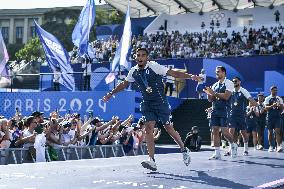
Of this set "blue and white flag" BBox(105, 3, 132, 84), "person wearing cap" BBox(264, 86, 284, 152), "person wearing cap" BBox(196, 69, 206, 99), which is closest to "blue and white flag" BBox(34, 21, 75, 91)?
→ "blue and white flag" BBox(105, 3, 132, 84)

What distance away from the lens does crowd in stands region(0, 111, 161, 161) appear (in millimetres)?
12917

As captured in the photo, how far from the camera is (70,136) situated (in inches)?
602

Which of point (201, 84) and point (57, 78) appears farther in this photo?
point (57, 78)

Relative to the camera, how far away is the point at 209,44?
36.3 m

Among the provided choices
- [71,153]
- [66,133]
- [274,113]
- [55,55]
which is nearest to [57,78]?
[55,55]

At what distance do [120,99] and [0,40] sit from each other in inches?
226

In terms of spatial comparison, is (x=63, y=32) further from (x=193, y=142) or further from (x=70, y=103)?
(x=193, y=142)

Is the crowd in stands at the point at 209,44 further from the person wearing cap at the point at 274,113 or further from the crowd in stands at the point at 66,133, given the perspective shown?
the person wearing cap at the point at 274,113

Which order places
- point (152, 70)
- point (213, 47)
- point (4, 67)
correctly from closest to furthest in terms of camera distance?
1. point (152, 70)
2. point (4, 67)
3. point (213, 47)

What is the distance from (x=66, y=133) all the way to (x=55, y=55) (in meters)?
9.48

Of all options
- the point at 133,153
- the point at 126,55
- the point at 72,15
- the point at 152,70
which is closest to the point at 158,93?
the point at 152,70

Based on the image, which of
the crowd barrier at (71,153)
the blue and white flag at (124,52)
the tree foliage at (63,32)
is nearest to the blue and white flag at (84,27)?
the blue and white flag at (124,52)

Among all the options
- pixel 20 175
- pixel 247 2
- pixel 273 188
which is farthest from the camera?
pixel 247 2

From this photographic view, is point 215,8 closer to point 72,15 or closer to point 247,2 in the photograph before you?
point 247,2
